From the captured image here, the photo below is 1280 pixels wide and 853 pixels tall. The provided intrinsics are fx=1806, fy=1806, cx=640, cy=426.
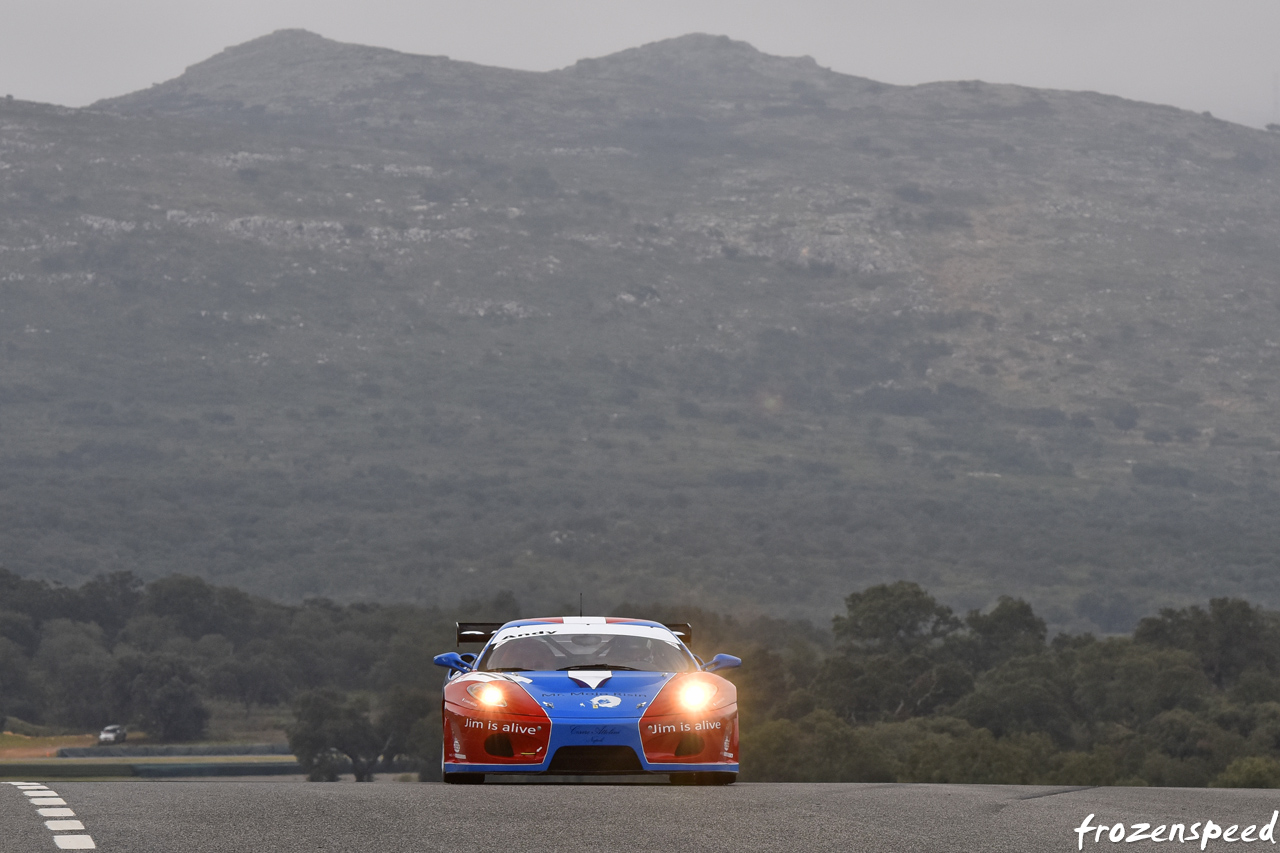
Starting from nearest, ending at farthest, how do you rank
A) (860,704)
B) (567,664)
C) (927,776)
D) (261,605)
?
(567,664) < (927,776) < (860,704) < (261,605)

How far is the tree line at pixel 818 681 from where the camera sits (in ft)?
206

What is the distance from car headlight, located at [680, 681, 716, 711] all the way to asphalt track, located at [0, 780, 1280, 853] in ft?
2.54

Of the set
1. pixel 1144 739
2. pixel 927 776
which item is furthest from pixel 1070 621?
pixel 927 776

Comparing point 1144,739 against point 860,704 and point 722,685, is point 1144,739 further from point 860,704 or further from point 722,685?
point 722,685

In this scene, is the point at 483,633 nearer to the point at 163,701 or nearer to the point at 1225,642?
the point at 1225,642

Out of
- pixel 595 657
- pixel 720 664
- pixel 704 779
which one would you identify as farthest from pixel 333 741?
pixel 704 779

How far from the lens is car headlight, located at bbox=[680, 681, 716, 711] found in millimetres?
16828

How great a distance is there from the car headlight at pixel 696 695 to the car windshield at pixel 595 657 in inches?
28.3

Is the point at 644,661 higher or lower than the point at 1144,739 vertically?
higher

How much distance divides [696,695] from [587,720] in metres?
1.16

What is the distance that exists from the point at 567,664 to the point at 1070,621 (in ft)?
579

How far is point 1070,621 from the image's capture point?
188 metres

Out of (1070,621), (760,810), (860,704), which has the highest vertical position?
(760,810)

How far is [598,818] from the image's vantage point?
44.8ft
